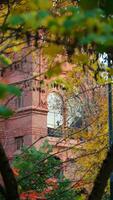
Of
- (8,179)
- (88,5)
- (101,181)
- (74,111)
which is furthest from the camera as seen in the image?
(74,111)

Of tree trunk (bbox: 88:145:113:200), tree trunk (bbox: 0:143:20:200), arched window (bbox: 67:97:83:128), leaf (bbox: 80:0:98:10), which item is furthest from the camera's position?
arched window (bbox: 67:97:83:128)

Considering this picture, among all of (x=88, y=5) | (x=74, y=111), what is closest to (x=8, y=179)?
(x=88, y=5)

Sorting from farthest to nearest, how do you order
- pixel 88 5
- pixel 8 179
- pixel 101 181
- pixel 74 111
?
1. pixel 74 111
2. pixel 101 181
3. pixel 8 179
4. pixel 88 5

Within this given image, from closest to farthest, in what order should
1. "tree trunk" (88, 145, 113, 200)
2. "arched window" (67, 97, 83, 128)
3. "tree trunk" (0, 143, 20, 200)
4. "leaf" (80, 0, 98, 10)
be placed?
"leaf" (80, 0, 98, 10) < "tree trunk" (0, 143, 20, 200) < "tree trunk" (88, 145, 113, 200) < "arched window" (67, 97, 83, 128)

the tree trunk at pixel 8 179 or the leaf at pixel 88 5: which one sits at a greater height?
the leaf at pixel 88 5

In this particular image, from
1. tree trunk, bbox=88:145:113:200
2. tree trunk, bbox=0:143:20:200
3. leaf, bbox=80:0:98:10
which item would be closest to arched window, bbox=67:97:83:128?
tree trunk, bbox=88:145:113:200

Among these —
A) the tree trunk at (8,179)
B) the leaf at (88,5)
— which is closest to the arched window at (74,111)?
the tree trunk at (8,179)

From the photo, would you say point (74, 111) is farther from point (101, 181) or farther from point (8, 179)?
point (8, 179)

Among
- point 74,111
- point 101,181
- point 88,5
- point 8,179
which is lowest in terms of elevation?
point 74,111

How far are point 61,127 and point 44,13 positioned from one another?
22879 millimetres

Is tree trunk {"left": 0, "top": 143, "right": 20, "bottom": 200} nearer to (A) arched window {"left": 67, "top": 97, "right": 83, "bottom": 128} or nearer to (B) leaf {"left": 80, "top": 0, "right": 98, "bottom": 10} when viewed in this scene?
(B) leaf {"left": 80, "top": 0, "right": 98, "bottom": 10}

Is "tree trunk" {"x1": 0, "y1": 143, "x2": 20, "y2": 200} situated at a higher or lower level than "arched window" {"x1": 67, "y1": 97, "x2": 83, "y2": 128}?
higher

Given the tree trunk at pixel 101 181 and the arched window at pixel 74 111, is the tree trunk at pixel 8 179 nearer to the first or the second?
the tree trunk at pixel 101 181

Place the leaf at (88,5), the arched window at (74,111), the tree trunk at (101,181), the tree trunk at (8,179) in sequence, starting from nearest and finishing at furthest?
the leaf at (88,5) → the tree trunk at (8,179) → the tree trunk at (101,181) → the arched window at (74,111)
